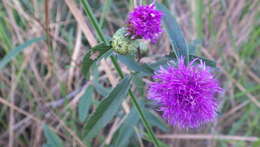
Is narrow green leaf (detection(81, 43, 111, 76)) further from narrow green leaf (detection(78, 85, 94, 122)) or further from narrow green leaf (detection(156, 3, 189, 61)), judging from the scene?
narrow green leaf (detection(78, 85, 94, 122))

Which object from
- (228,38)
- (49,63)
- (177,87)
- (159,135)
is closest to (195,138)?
(159,135)

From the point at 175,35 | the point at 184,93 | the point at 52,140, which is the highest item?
the point at 175,35

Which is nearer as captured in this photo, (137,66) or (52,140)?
(137,66)

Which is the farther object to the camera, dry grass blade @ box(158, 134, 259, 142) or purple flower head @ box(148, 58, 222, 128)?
dry grass blade @ box(158, 134, 259, 142)

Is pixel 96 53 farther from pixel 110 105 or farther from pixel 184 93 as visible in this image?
pixel 184 93

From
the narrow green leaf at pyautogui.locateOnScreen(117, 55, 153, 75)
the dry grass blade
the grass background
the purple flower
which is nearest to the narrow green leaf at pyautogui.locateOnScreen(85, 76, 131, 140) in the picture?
the narrow green leaf at pyautogui.locateOnScreen(117, 55, 153, 75)

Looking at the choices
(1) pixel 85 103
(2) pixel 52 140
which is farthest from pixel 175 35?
(2) pixel 52 140
